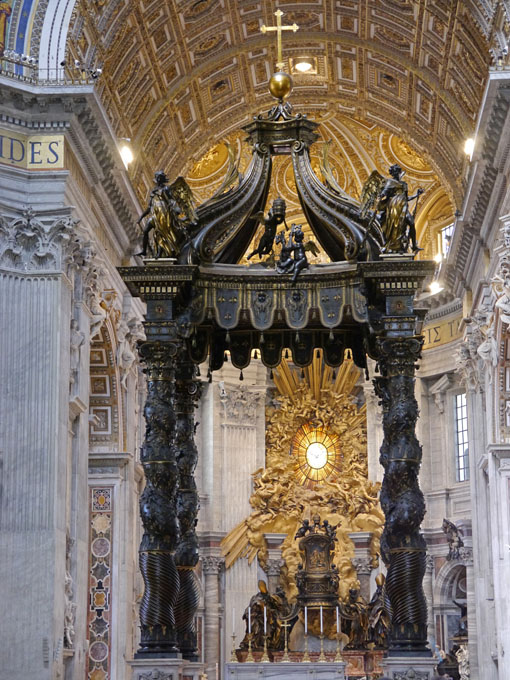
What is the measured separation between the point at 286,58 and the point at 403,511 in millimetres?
14770

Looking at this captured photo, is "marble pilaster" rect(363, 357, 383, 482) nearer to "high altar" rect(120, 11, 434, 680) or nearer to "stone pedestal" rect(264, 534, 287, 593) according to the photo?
"stone pedestal" rect(264, 534, 287, 593)

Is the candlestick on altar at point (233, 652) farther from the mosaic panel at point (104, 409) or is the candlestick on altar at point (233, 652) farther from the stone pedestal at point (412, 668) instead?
the stone pedestal at point (412, 668)

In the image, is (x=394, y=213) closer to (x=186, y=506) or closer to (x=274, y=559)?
(x=186, y=506)

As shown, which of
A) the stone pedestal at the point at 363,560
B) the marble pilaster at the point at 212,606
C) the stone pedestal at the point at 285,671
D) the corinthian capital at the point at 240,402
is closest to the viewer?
the stone pedestal at the point at 285,671

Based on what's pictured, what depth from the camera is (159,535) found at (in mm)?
11523

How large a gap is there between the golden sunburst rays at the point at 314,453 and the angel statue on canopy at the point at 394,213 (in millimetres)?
16699

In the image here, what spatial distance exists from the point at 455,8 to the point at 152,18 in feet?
16.7

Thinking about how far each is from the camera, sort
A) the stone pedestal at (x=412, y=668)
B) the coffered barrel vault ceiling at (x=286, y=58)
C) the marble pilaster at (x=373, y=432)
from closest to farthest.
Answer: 1. the stone pedestal at (x=412, y=668)
2. the coffered barrel vault ceiling at (x=286, y=58)
3. the marble pilaster at (x=373, y=432)

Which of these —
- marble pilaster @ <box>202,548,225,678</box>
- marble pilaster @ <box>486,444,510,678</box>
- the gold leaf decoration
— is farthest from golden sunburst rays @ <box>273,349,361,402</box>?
marble pilaster @ <box>486,444,510,678</box>

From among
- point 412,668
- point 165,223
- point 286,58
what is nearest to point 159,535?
point 412,668

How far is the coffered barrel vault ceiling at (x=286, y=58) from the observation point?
20.8 m

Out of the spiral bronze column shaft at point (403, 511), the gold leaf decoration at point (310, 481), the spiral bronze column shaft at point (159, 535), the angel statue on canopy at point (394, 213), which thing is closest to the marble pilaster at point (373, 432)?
the gold leaf decoration at point (310, 481)

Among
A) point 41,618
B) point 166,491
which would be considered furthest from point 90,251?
point 166,491

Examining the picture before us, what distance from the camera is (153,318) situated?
39.5 ft
